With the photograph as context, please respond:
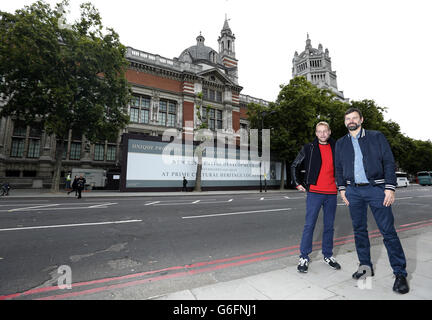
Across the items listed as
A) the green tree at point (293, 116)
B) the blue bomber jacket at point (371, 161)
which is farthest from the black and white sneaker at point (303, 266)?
the green tree at point (293, 116)

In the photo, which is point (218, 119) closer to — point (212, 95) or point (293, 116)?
point (212, 95)

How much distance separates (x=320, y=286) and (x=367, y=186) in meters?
1.38

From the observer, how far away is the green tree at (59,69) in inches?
613

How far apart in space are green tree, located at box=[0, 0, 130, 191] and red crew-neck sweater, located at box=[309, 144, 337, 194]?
60.3 ft

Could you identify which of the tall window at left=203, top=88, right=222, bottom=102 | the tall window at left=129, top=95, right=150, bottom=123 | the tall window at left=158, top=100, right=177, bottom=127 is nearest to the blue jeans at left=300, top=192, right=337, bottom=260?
the tall window at left=129, top=95, right=150, bottom=123

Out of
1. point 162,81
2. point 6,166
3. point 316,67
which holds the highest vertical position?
point 316,67

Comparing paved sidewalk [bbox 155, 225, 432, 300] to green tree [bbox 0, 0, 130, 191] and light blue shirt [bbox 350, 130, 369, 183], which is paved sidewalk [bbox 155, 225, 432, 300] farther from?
green tree [bbox 0, 0, 130, 191]

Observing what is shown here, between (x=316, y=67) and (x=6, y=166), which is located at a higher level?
(x=316, y=67)

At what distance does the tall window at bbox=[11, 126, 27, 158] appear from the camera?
23234mm
